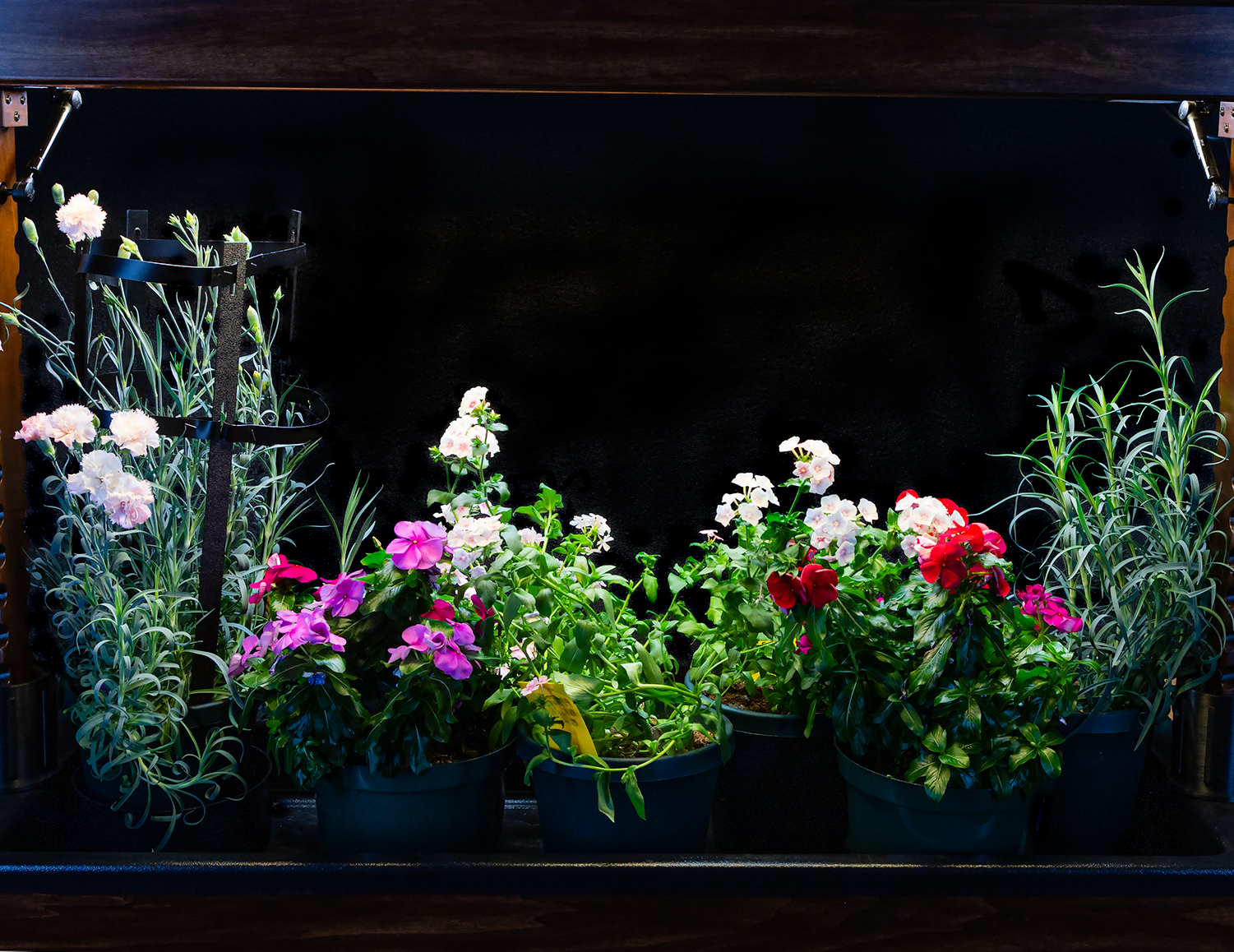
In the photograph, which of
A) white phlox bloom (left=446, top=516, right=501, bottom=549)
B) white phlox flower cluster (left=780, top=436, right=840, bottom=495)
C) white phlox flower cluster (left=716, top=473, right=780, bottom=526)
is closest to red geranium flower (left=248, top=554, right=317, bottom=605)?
white phlox bloom (left=446, top=516, right=501, bottom=549)

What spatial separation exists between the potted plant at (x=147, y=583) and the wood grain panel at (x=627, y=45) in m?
0.26

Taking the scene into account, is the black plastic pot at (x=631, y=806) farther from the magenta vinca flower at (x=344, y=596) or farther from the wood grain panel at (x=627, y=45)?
the wood grain panel at (x=627, y=45)

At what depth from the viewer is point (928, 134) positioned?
7.05ft

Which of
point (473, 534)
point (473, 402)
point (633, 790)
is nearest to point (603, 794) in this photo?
point (633, 790)

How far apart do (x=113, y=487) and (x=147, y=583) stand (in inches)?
10.2

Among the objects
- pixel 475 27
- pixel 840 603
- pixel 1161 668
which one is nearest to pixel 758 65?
pixel 475 27

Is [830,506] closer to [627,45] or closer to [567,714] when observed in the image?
[567,714]

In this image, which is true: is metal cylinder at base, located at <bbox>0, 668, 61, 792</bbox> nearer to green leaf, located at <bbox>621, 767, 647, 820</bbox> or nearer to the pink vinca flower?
Result: the pink vinca flower

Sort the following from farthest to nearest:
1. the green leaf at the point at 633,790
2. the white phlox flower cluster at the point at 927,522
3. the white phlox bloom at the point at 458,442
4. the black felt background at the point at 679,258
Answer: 1. the black felt background at the point at 679,258
2. the white phlox bloom at the point at 458,442
3. the white phlox flower cluster at the point at 927,522
4. the green leaf at the point at 633,790

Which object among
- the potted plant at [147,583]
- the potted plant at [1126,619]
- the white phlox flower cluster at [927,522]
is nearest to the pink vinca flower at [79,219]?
the potted plant at [147,583]

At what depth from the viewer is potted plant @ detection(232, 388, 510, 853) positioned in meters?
1.43

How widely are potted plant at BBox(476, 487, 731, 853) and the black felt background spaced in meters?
0.71

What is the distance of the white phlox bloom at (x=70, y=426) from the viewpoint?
1.54m

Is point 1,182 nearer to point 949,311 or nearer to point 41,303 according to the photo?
point 41,303
